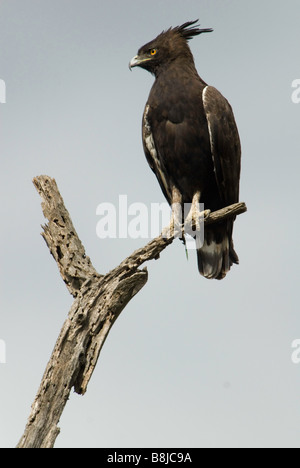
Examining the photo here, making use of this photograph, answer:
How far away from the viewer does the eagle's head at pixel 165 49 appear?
945cm

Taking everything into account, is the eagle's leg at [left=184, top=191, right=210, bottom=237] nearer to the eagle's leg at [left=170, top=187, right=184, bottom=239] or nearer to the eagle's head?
the eagle's leg at [left=170, top=187, right=184, bottom=239]

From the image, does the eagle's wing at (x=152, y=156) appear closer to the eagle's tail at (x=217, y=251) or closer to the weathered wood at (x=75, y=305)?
the eagle's tail at (x=217, y=251)

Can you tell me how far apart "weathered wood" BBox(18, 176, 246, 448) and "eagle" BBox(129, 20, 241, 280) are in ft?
4.09

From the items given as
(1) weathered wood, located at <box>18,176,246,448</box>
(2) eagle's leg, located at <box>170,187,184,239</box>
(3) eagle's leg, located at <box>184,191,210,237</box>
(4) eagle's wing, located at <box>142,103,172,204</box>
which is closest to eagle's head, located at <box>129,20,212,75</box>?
(4) eagle's wing, located at <box>142,103,172,204</box>

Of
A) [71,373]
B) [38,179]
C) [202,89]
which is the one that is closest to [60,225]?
[38,179]

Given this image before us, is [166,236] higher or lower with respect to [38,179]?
lower

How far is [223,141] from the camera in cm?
862

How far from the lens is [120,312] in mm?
6938

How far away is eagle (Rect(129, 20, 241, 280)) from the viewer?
8.63m
